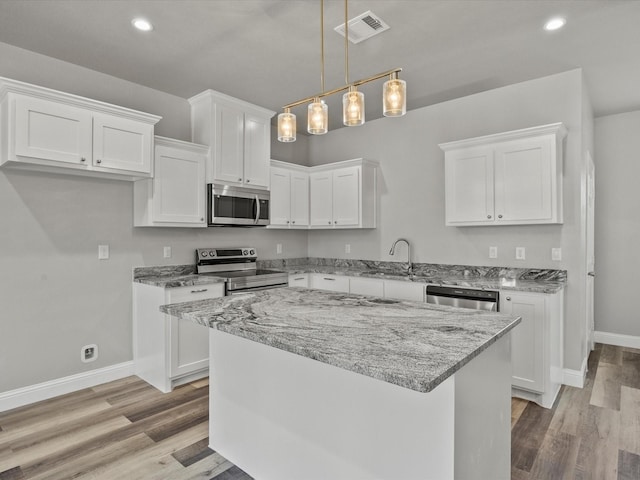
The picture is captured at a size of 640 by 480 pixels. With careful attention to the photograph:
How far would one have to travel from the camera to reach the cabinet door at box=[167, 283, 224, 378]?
316 centimetres

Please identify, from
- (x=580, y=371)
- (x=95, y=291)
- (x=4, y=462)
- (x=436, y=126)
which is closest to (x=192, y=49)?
(x=95, y=291)

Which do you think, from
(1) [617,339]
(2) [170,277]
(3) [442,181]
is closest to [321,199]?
(3) [442,181]

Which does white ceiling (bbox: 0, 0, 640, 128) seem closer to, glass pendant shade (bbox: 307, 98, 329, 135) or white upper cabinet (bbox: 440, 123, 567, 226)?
white upper cabinet (bbox: 440, 123, 567, 226)

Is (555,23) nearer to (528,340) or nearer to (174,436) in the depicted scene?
(528,340)

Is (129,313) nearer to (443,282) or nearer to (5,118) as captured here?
(5,118)

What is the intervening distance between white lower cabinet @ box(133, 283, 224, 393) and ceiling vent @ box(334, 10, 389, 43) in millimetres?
2337

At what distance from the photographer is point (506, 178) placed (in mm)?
3305

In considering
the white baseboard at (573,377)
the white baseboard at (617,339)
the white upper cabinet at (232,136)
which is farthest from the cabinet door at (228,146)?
the white baseboard at (617,339)

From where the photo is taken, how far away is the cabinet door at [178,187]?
335 centimetres

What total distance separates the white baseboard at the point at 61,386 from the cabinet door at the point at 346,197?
265 centimetres

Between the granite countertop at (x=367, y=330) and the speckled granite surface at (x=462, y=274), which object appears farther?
the speckled granite surface at (x=462, y=274)

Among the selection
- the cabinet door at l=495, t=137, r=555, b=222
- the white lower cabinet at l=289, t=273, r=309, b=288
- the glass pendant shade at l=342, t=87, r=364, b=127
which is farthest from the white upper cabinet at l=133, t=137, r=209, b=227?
the cabinet door at l=495, t=137, r=555, b=222

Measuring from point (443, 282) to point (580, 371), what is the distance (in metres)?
1.40

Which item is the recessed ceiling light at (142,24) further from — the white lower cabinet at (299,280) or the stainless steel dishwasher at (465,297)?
the stainless steel dishwasher at (465,297)
